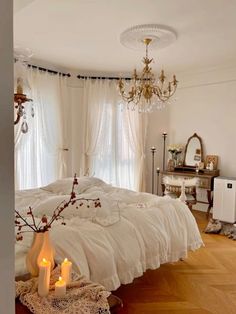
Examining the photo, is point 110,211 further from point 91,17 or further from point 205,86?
point 205,86

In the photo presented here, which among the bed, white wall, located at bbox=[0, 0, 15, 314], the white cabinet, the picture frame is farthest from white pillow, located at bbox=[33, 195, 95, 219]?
the picture frame

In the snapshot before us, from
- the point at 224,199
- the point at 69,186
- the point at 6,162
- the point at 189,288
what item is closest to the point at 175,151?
the point at 224,199

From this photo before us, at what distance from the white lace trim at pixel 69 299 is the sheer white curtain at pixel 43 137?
10.4 ft

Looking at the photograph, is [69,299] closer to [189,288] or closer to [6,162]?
[6,162]

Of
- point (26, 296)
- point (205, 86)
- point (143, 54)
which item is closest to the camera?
point (26, 296)

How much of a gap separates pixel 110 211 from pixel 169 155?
3558 millimetres

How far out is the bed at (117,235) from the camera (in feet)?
6.26

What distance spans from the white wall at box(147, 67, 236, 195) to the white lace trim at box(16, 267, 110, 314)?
404cm

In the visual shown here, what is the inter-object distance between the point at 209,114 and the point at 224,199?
5.07 feet

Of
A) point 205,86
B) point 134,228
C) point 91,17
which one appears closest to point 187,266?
point 134,228

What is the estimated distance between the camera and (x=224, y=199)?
444cm

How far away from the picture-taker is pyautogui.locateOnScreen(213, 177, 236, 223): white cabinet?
4.34 meters

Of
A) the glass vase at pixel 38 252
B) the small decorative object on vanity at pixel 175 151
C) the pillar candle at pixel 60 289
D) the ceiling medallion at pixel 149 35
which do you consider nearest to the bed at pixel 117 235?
the glass vase at pixel 38 252

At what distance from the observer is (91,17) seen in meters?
2.95
